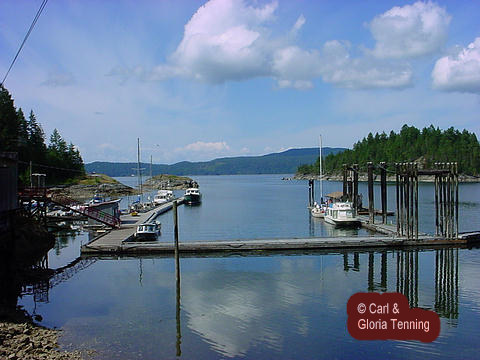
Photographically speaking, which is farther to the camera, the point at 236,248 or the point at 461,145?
the point at 461,145

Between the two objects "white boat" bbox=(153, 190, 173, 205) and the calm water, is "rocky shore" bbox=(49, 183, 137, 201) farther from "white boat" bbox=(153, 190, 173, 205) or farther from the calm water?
the calm water

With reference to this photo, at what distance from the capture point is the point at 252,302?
24.8 meters

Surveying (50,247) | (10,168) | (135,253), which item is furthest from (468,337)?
(50,247)

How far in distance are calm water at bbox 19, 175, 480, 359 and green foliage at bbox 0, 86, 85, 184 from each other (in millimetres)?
42257

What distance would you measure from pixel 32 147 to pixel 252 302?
9426cm

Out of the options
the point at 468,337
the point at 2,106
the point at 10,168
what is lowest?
the point at 468,337

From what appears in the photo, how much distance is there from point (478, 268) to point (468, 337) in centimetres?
1473

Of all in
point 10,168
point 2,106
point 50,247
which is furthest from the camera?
point 2,106

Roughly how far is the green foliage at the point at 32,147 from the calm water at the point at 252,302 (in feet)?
139

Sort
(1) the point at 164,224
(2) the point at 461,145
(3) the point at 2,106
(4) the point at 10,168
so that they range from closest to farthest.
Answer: (4) the point at 10,168, (1) the point at 164,224, (3) the point at 2,106, (2) the point at 461,145

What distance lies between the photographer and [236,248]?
127 feet

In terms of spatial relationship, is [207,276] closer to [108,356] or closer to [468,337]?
[108,356]

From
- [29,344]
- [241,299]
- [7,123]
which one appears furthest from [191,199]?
[29,344]

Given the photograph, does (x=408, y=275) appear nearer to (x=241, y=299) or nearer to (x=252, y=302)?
(x=252, y=302)
